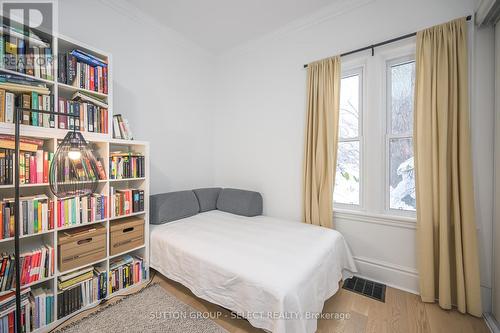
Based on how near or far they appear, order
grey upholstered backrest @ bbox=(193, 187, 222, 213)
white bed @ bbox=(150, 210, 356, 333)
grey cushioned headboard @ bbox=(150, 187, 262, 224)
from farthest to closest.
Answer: grey upholstered backrest @ bbox=(193, 187, 222, 213) → grey cushioned headboard @ bbox=(150, 187, 262, 224) → white bed @ bbox=(150, 210, 356, 333)

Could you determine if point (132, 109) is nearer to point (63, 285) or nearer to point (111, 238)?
point (111, 238)

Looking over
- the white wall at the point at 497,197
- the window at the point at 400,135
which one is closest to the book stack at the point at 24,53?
the window at the point at 400,135

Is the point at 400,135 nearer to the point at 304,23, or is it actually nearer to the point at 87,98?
the point at 304,23

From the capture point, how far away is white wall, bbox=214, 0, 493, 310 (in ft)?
5.65

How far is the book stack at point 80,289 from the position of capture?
1591mm

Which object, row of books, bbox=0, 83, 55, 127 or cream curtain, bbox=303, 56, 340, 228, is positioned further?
cream curtain, bbox=303, 56, 340, 228

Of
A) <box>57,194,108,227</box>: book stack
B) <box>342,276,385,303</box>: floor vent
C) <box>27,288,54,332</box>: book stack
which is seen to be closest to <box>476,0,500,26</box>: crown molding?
<box>342,276,385,303</box>: floor vent

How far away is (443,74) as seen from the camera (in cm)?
178

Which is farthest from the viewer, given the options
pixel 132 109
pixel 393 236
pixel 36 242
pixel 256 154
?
pixel 256 154

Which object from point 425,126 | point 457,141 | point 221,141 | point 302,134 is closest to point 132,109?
point 221,141

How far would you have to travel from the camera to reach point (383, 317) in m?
1.67

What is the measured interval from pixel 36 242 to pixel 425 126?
11.5 feet

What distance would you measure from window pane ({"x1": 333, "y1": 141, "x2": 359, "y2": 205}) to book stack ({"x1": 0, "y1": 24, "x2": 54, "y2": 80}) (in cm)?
284

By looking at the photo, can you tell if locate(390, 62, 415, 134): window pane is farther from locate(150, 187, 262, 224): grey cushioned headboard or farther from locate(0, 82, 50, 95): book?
locate(0, 82, 50, 95): book
